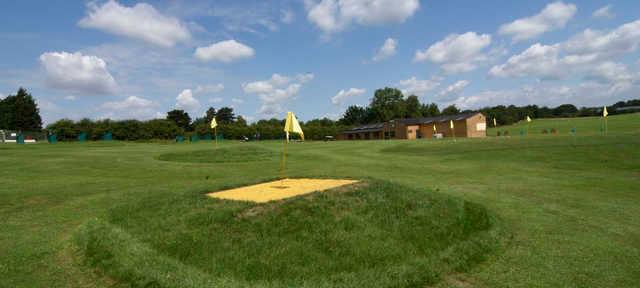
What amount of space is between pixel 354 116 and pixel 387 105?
1214cm

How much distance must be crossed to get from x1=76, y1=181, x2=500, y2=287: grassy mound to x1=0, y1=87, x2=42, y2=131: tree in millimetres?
101608

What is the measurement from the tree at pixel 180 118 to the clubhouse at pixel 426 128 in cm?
4782

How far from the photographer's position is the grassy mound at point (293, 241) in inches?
173

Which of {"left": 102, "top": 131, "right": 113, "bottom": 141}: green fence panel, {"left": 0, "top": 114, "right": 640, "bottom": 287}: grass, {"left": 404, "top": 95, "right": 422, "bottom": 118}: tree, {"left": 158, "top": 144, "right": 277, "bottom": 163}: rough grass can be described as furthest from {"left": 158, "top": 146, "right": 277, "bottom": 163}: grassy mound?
{"left": 404, "top": 95, "right": 422, "bottom": 118}: tree

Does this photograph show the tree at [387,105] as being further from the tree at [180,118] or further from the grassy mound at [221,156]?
the grassy mound at [221,156]

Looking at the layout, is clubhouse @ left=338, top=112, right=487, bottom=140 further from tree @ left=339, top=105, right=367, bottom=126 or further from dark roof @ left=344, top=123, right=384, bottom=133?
tree @ left=339, top=105, right=367, bottom=126

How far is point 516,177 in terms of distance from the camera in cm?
1372

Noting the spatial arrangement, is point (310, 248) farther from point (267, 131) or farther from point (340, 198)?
point (267, 131)

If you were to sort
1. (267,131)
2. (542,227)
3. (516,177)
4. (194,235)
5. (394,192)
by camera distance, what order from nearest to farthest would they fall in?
(194,235) < (542,227) < (394,192) < (516,177) < (267,131)

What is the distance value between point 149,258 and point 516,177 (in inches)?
534

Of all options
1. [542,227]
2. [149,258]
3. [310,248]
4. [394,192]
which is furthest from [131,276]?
[542,227]

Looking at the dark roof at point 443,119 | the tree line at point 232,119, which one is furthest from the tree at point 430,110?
the dark roof at point 443,119

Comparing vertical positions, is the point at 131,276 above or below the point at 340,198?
below

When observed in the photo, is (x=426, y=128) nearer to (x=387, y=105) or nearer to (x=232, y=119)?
(x=387, y=105)
